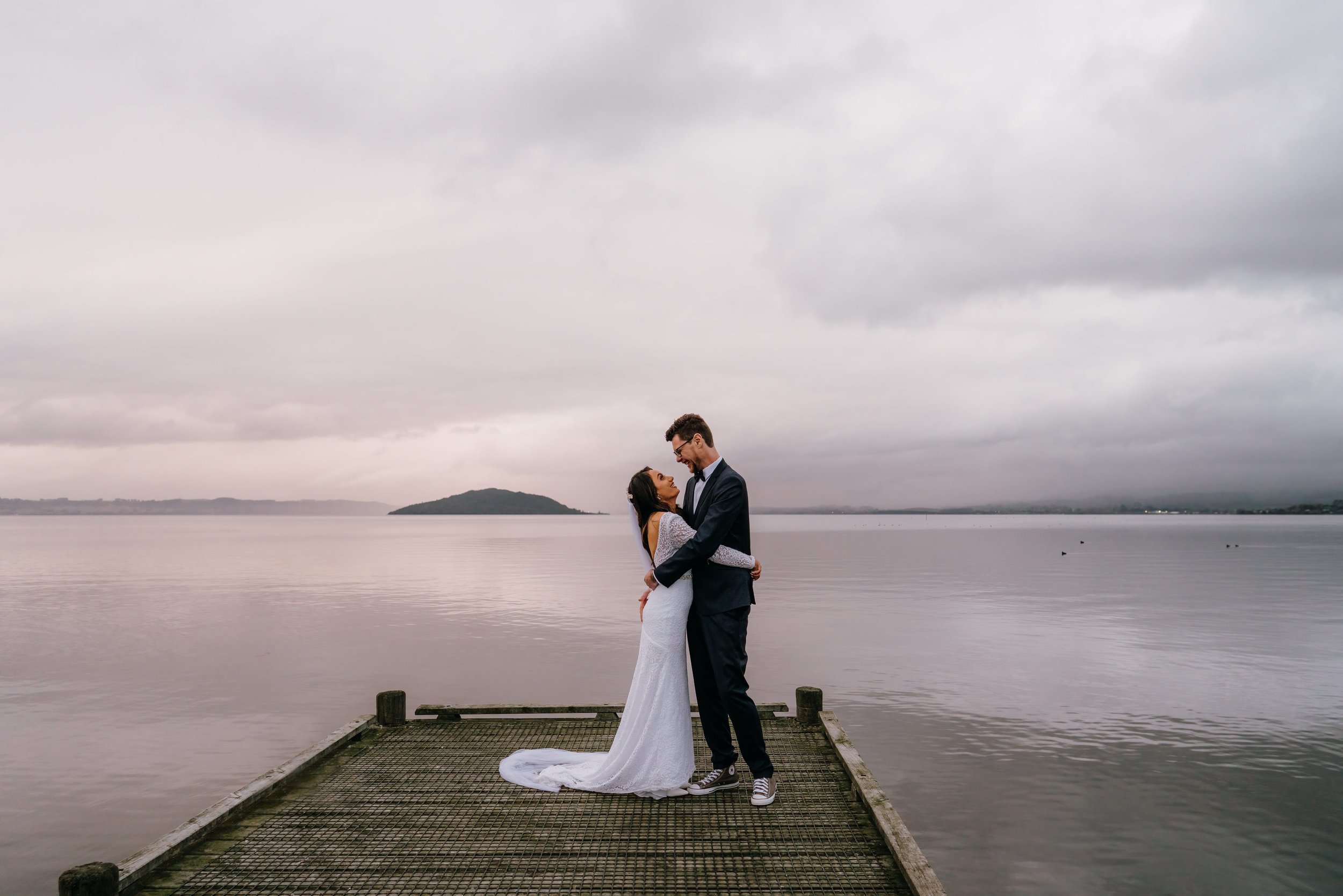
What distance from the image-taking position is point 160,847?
5.48 m

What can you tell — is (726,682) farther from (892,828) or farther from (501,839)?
(501,839)

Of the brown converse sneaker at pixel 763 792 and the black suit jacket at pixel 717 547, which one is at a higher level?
the black suit jacket at pixel 717 547

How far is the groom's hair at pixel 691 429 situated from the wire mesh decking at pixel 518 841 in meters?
2.93

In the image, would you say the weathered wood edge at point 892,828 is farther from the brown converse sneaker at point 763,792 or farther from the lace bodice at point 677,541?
the lace bodice at point 677,541

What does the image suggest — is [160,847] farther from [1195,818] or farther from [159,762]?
[1195,818]

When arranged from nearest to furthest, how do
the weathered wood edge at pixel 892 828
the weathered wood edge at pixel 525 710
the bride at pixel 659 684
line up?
the weathered wood edge at pixel 892 828 → the bride at pixel 659 684 → the weathered wood edge at pixel 525 710

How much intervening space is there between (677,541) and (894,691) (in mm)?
13486

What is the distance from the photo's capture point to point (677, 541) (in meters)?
6.53

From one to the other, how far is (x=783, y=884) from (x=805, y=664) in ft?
53.5

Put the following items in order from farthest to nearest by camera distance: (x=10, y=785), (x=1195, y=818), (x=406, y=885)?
(x=10, y=785), (x=1195, y=818), (x=406, y=885)

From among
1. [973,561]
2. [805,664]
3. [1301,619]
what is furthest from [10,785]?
[973,561]

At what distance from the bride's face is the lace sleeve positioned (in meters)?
0.17

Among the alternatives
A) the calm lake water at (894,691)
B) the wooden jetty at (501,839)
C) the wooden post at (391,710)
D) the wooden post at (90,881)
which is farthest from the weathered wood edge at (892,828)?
the wooden post at (391,710)

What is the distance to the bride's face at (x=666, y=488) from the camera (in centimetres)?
671
